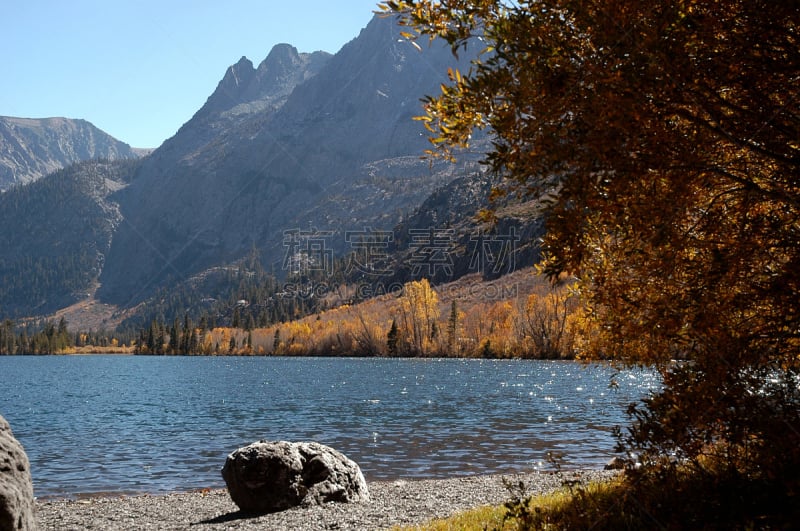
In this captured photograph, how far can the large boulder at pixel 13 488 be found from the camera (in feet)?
34.4

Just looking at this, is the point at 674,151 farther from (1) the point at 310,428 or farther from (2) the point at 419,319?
(2) the point at 419,319

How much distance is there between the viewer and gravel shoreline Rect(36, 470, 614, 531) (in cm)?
1753

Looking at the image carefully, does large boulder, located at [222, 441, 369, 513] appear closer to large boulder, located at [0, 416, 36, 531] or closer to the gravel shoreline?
the gravel shoreline

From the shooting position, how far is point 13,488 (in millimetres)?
10781

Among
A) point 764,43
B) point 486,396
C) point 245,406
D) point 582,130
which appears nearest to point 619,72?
point 582,130

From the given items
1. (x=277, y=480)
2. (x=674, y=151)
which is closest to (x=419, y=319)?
(x=277, y=480)

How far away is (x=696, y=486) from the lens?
959 cm

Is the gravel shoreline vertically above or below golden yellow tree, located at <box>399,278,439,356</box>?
below

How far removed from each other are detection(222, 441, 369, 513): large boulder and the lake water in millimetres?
8087

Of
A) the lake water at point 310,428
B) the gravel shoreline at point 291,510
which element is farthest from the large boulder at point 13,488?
the lake water at point 310,428

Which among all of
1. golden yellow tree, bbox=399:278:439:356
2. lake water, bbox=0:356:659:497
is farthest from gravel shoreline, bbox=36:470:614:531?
golden yellow tree, bbox=399:278:439:356

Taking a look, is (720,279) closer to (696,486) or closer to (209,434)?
(696,486)

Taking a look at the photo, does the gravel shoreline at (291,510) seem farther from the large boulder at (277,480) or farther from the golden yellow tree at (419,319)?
the golden yellow tree at (419,319)

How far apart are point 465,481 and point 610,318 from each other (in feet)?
49.9
